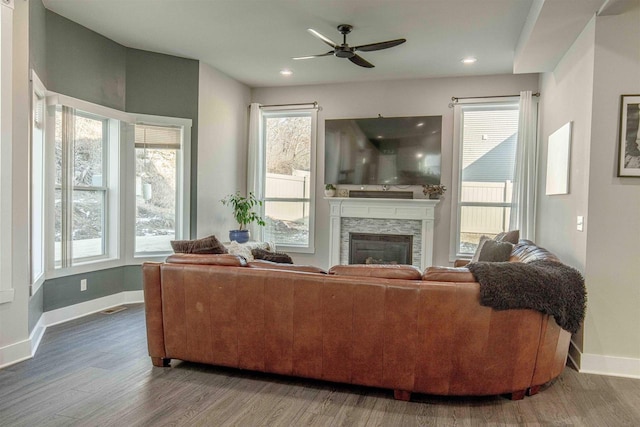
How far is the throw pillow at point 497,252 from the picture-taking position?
3.60 m

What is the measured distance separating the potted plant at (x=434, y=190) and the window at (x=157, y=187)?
3.34 m

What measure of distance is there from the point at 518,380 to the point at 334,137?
14.5 feet

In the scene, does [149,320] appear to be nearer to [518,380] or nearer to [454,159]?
[518,380]

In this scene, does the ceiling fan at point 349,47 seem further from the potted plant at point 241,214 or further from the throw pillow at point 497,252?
the potted plant at point 241,214

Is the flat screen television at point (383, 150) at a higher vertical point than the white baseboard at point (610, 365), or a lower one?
higher

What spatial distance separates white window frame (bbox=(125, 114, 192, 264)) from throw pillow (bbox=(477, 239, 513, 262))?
3.58 m

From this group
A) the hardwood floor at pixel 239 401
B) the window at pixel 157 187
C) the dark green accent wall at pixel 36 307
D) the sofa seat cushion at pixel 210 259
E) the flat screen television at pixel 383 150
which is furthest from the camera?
the flat screen television at pixel 383 150

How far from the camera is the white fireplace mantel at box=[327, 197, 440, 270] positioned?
5688mm

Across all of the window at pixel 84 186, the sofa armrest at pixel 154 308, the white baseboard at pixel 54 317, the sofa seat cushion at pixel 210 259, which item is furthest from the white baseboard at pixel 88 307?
the sofa seat cushion at pixel 210 259

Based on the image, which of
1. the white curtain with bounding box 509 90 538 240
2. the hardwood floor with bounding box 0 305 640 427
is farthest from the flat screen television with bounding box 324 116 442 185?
the hardwood floor with bounding box 0 305 640 427

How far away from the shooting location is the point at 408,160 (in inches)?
230

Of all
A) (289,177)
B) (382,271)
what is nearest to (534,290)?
(382,271)

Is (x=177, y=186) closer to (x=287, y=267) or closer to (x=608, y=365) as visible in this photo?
(x=287, y=267)

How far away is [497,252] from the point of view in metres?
3.65
